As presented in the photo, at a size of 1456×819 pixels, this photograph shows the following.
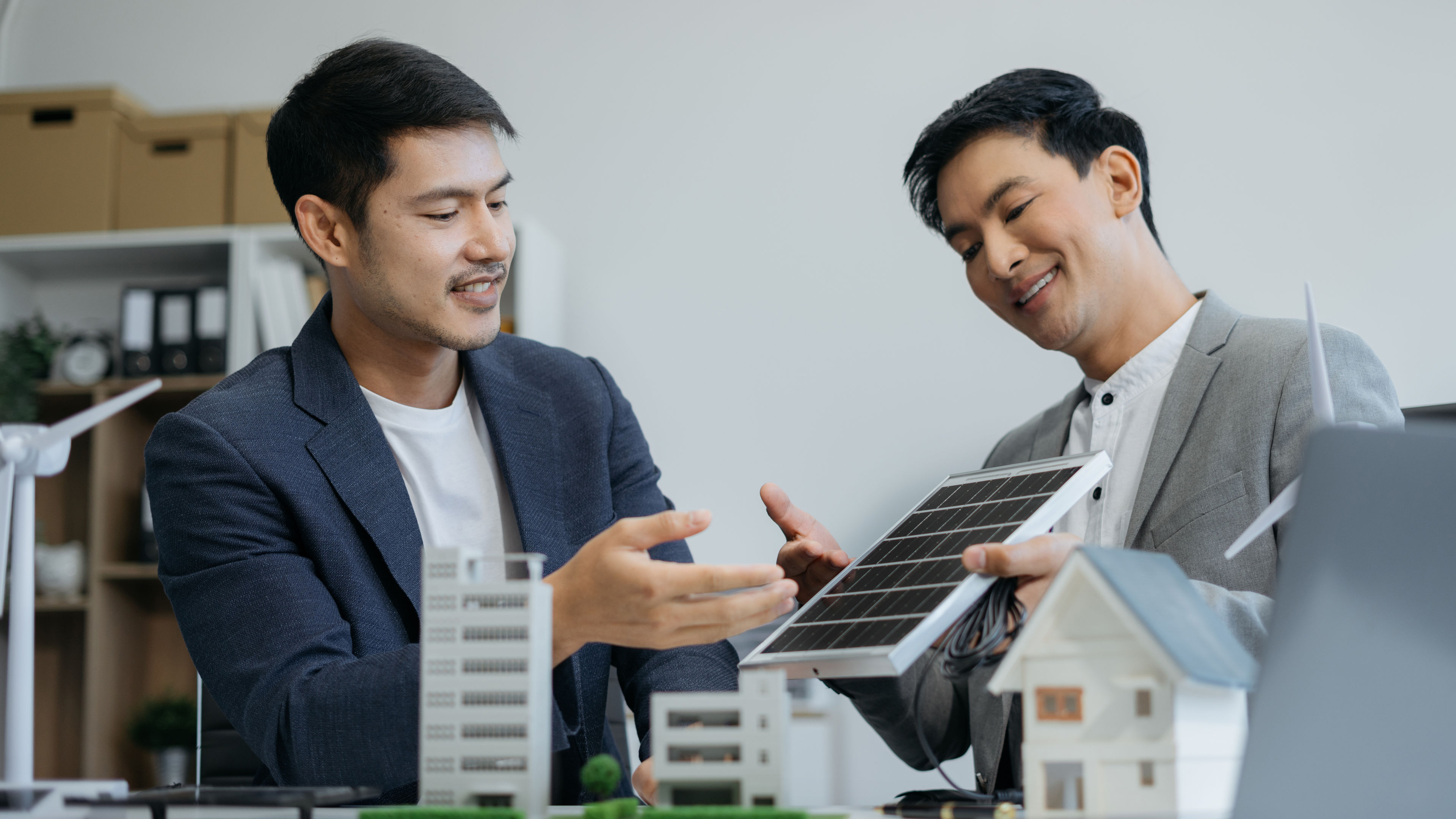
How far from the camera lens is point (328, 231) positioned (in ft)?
6.53

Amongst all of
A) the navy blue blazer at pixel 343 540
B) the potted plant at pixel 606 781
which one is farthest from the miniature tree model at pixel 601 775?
the navy blue blazer at pixel 343 540

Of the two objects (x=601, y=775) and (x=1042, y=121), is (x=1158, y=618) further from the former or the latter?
(x=1042, y=121)

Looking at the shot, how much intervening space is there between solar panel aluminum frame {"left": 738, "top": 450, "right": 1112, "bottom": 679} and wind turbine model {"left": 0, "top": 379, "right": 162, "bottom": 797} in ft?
2.80

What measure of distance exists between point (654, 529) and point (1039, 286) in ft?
3.84

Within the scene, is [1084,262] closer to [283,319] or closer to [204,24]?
[283,319]

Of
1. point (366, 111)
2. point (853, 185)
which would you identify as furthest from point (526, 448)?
point (853, 185)

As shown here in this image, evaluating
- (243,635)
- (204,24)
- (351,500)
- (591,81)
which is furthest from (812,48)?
(243,635)

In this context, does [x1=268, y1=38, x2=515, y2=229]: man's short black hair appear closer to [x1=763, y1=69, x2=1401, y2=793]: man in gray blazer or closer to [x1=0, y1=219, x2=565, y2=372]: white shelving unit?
[x1=763, y1=69, x2=1401, y2=793]: man in gray blazer

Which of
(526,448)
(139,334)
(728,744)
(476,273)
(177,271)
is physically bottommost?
(728,744)

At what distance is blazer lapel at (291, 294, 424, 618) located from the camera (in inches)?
65.8

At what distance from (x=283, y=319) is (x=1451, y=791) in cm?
368

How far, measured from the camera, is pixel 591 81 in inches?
162

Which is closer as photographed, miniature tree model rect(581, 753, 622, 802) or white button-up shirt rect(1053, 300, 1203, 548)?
miniature tree model rect(581, 753, 622, 802)

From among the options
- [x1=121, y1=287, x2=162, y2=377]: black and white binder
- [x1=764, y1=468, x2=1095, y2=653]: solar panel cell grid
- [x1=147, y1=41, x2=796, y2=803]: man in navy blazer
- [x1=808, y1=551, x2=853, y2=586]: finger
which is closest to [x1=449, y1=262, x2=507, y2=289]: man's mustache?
[x1=147, y1=41, x2=796, y2=803]: man in navy blazer
